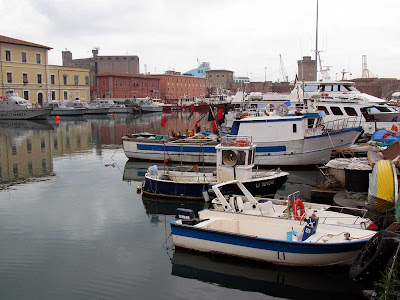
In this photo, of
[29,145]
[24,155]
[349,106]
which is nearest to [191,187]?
[349,106]

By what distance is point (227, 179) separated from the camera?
16844 mm

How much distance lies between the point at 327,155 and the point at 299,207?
12.7 meters

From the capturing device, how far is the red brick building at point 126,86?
3794 inches

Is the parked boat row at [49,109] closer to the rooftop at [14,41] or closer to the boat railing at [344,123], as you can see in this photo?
the rooftop at [14,41]

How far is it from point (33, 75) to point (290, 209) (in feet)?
229

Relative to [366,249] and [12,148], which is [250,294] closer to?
[366,249]

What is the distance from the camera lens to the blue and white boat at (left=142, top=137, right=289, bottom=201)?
16.6 metres

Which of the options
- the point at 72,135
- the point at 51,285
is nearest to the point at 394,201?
the point at 51,285

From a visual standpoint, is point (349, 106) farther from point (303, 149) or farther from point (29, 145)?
point (29, 145)

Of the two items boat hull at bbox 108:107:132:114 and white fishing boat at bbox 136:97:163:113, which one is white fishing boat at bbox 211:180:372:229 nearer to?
boat hull at bbox 108:107:132:114

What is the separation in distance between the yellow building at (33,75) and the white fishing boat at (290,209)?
206 ft

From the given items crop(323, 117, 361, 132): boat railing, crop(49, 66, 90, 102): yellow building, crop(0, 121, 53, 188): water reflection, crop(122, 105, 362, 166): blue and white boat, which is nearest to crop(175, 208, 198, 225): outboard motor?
crop(122, 105, 362, 166): blue and white boat

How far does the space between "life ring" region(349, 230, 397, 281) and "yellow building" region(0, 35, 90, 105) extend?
67.0m

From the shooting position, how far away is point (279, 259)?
10859 millimetres
